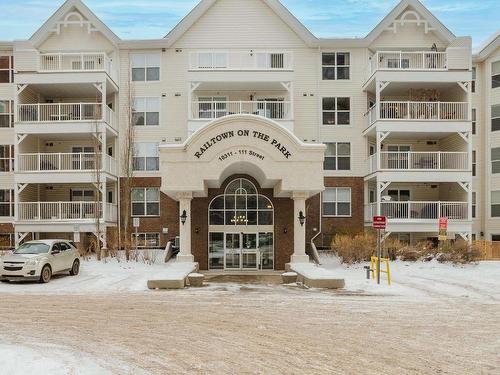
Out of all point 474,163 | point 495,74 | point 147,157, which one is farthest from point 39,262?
point 495,74

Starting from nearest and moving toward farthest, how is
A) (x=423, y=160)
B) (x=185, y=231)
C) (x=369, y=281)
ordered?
(x=369, y=281), (x=185, y=231), (x=423, y=160)

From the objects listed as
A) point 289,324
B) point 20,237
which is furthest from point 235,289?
point 20,237

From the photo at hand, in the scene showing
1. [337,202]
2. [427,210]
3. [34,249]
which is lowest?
[34,249]

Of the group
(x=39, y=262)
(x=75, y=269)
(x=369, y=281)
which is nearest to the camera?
(x=39, y=262)

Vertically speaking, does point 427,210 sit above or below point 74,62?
below

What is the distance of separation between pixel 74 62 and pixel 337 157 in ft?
58.1

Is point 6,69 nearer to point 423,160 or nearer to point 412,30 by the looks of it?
point 412,30

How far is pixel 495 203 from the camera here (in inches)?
1465

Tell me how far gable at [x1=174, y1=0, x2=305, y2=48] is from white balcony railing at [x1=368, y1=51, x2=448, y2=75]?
4.94 metres

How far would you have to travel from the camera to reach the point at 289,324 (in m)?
13.0

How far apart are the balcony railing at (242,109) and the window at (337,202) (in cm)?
567

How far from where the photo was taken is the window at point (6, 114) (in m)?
37.1

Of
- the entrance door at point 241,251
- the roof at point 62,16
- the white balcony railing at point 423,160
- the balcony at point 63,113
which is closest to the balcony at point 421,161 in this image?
the white balcony railing at point 423,160

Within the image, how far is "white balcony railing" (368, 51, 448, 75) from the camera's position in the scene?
35.2 meters
